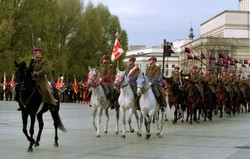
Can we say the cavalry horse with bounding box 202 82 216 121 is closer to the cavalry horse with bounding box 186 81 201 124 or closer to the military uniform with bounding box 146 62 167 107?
the cavalry horse with bounding box 186 81 201 124

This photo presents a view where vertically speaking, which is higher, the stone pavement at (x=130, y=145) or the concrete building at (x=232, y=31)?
the concrete building at (x=232, y=31)

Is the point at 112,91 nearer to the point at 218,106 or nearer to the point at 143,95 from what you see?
→ the point at 143,95

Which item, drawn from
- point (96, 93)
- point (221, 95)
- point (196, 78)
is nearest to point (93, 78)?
point (96, 93)

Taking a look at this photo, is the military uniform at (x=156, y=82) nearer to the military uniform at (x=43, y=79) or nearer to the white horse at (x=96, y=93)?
the white horse at (x=96, y=93)

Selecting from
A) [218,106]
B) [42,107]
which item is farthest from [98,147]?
[218,106]

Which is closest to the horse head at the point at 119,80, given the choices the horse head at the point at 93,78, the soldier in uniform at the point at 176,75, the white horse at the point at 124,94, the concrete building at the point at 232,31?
the white horse at the point at 124,94

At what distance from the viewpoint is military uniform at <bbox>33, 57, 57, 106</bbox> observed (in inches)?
564

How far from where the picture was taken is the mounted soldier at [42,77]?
1431 cm

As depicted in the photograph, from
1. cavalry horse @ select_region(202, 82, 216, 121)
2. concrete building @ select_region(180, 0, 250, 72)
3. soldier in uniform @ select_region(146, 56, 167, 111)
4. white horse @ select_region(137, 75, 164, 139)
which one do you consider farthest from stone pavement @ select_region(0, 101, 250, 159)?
concrete building @ select_region(180, 0, 250, 72)

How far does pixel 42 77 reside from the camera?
1445 centimetres

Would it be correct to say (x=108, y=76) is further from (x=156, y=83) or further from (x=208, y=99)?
(x=208, y=99)

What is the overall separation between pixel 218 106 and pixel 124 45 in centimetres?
5693

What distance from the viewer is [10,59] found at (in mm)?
50719

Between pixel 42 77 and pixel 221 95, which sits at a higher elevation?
pixel 42 77
